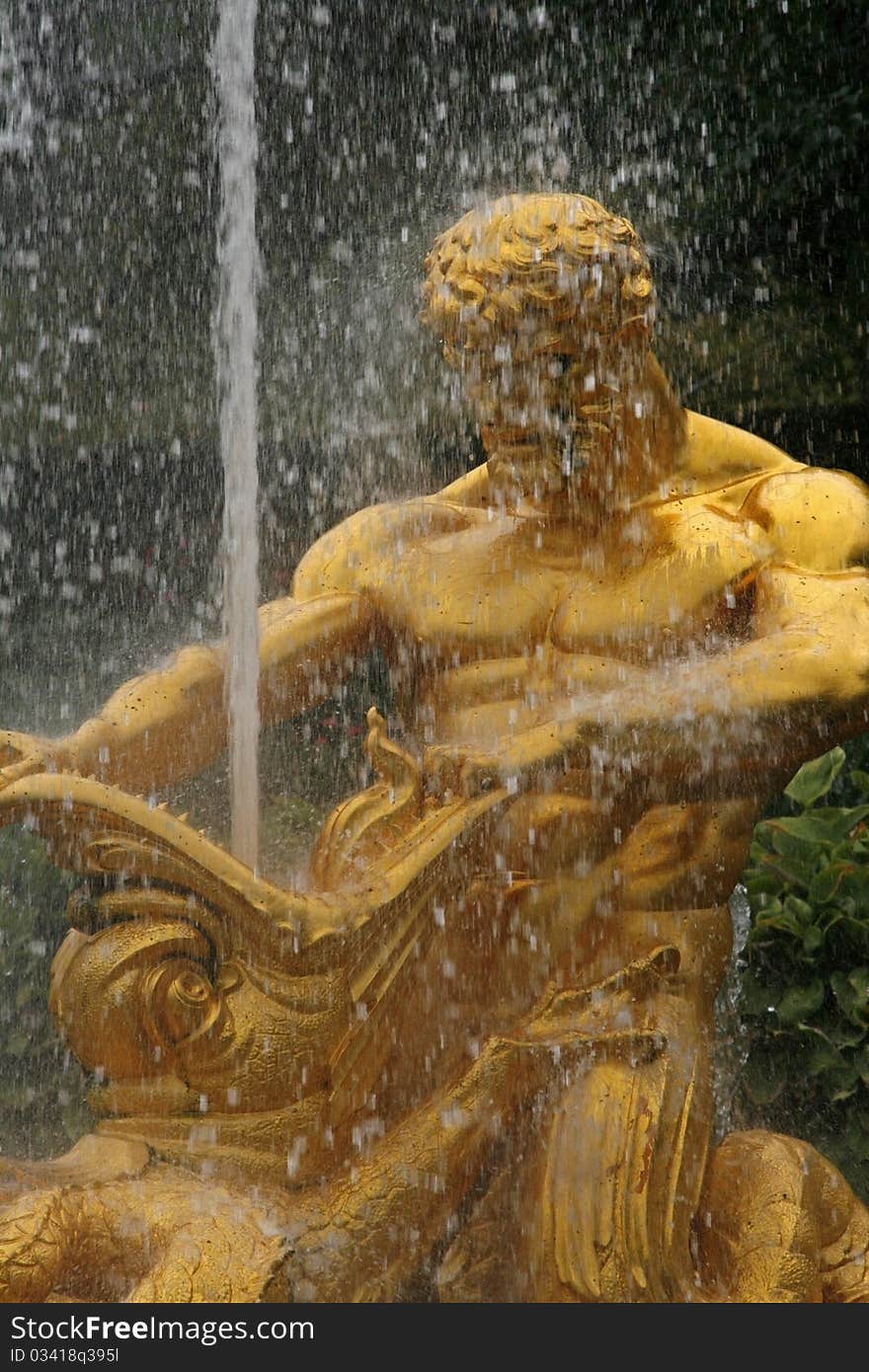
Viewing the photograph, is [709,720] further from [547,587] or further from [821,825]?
[821,825]

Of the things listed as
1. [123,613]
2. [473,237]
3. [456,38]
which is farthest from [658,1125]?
[456,38]

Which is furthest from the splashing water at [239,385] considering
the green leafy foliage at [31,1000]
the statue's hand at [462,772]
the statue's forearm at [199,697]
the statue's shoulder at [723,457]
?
the green leafy foliage at [31,1000]

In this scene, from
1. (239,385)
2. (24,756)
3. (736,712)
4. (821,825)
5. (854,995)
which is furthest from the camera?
(239,385)

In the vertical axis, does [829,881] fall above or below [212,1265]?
below

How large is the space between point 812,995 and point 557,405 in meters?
1.45

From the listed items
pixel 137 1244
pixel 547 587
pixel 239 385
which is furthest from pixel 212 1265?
pixel 239 385

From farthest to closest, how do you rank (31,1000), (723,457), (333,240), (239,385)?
(333,240)
(239,385)
(31,1000)
(723,457)

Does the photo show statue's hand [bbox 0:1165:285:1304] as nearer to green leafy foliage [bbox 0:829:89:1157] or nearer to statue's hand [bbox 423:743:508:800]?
statue's hand [bbox 423:743:508:800]

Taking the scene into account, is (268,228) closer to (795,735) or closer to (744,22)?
(744,22)

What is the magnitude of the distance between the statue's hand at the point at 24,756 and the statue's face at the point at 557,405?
68 cm

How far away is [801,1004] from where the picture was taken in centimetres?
300

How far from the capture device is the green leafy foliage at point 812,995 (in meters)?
3.01

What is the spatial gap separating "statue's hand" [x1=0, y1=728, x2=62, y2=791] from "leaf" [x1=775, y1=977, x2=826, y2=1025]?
5.18 feet

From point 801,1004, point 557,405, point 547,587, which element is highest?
point 557,405
